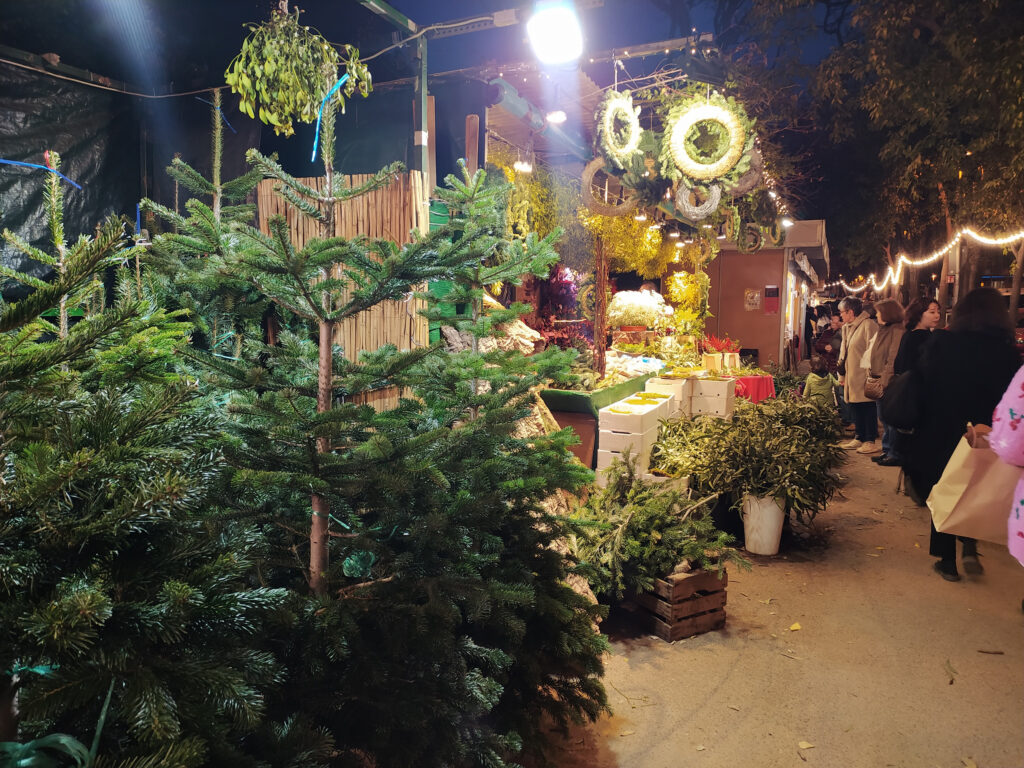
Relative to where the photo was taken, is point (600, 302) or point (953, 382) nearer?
point (953, 382)

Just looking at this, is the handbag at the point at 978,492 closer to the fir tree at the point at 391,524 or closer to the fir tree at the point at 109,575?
the fir tree at the point at 391,524

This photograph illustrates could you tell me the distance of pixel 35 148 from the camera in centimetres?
437

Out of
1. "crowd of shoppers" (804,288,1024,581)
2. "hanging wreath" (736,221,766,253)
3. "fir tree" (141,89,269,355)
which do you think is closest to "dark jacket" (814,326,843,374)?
"hanging wreath" (736,221,766,253)

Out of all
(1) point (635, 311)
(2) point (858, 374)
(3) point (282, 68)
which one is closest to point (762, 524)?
(2) point (858, 374)

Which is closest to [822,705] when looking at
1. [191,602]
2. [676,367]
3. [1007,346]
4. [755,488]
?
[755,488]

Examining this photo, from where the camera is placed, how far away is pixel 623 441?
5500 millimetres

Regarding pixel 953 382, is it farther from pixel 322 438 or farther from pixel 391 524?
pixel 322 438

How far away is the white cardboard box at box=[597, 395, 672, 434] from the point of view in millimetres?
5445

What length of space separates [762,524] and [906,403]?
1349 mm

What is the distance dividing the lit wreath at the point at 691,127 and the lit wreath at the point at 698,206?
380 mm

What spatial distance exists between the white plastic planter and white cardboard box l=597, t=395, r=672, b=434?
1.00 m

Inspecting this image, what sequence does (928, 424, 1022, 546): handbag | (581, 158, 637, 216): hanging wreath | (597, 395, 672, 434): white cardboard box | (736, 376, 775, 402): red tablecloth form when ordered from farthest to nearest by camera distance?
(736, 376, 775, 402): red tablecloth → (581, 158, 637, 216): hanging wreath → (597, 395, 672, 434): white cardboard box → (928, 424, 1022, 546): handbag

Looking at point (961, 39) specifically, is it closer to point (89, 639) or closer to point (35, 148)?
point (35, 148)

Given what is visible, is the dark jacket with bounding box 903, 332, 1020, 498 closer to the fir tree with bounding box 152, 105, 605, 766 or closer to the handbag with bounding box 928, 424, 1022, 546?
the handbag with bounding box 928, 424, 1022, 546
